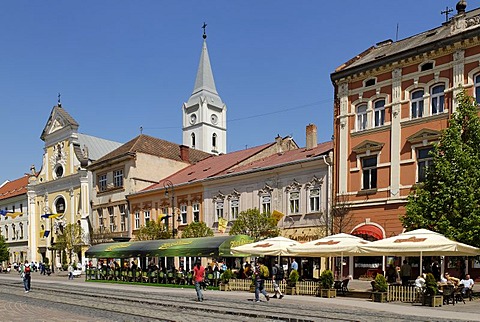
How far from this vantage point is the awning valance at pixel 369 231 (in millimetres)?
28438

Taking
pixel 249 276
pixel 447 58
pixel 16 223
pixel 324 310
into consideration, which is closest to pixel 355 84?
pixel 447 58

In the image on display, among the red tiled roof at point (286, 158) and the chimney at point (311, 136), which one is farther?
the chimney at point (311, 136)

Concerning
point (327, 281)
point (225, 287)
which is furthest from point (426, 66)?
point (225, 287)

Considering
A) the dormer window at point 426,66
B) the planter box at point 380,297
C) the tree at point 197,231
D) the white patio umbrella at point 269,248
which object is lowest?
the planter box at point 380,297

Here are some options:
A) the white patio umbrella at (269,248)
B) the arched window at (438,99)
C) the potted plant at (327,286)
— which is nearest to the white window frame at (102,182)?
the white patio umbrella at (269,248)

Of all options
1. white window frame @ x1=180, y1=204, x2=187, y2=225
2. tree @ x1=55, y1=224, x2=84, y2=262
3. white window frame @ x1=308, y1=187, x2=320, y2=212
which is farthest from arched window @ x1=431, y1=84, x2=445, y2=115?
tree @ x1=55, y1=224, x2=84, y2=262

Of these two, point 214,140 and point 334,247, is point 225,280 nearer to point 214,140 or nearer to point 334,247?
point 334,247

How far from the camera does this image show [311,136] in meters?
38.4

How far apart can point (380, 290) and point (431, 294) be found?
80.9 inches

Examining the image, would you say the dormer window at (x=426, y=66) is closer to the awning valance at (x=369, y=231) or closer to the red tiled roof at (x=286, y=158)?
the red tiled roof at (x=286, y=158)

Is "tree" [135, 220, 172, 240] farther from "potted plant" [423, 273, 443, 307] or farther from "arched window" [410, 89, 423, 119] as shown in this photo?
"potted plant" [423, 273, 443, 307]

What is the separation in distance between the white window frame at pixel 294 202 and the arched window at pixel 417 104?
943 centimetres

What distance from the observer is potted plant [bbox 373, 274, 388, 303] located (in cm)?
1941

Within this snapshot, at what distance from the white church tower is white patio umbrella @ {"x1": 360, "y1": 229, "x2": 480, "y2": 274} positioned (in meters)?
75.0
